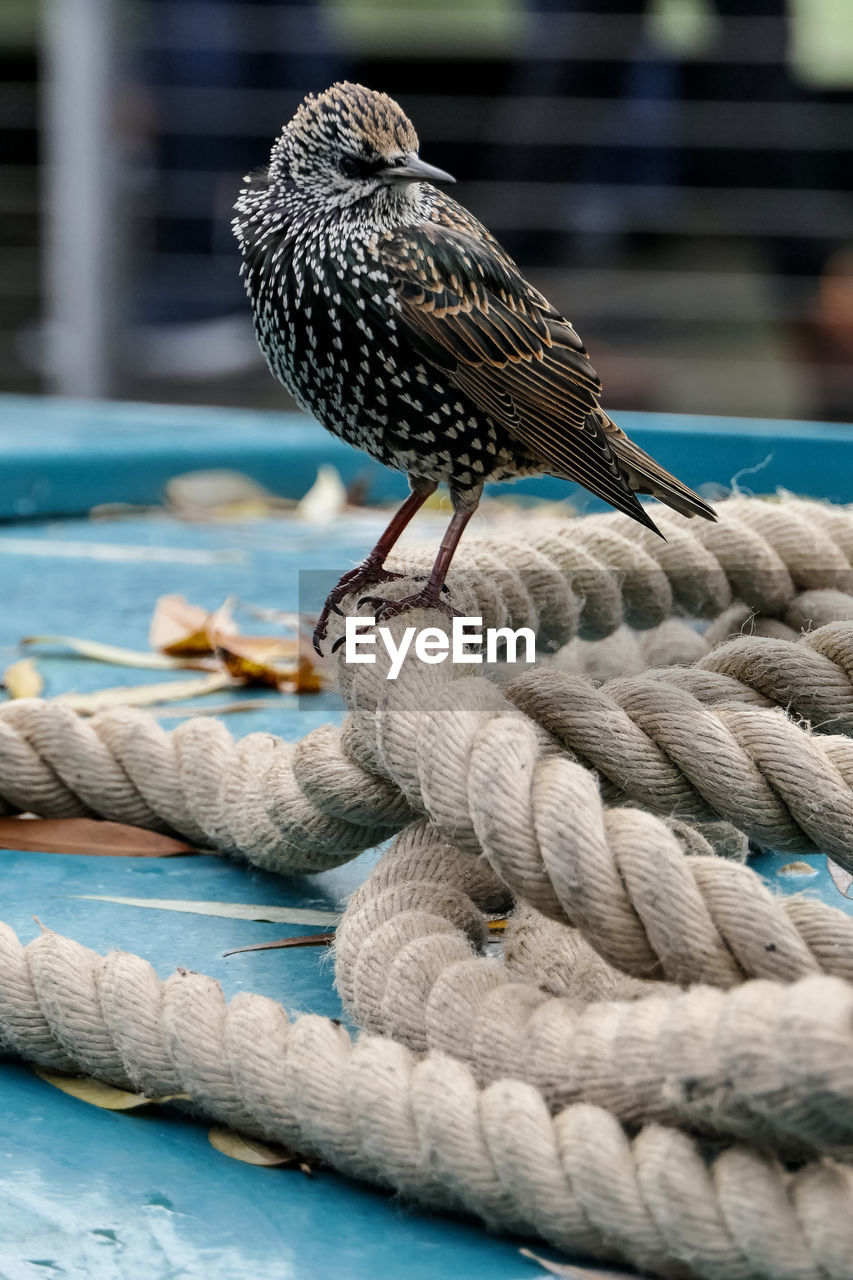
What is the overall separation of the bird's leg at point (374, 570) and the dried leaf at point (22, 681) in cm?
52

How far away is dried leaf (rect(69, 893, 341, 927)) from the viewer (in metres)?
1.50

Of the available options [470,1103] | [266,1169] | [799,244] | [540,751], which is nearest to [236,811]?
[540,751]

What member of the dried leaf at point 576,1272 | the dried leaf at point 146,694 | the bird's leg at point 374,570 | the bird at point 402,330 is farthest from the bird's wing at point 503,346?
the dried leaf at point 576,1272

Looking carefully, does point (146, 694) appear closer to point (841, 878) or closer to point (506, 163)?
point (841, 878)

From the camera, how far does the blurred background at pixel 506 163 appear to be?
5309 mm

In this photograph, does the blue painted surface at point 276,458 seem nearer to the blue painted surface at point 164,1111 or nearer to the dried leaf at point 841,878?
the blue painted surface at point 164,1111

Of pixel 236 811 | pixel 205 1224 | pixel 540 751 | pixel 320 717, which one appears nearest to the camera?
pixel 205 1224

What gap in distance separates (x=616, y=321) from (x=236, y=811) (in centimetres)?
694

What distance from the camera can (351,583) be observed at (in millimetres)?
1796

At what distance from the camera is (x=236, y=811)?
159cm

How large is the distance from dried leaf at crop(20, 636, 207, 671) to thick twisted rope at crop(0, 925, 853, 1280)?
45.7 inches

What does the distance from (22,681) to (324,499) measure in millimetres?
1331

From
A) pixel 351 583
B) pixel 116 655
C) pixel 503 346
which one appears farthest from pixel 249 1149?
pixel 116 655

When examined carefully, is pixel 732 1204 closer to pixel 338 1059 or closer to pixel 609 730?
pixel 338 1059
